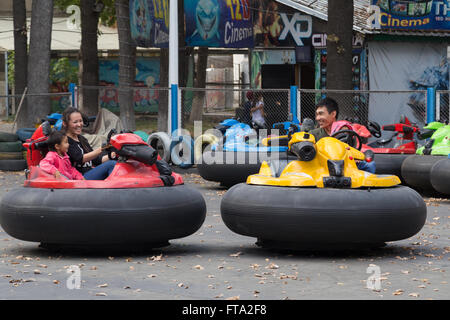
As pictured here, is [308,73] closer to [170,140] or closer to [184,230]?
[170,140]

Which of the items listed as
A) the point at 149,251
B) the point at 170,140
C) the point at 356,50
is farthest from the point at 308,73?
the point at 149,251

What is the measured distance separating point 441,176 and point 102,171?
6.08 meters

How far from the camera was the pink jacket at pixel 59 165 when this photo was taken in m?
8.86

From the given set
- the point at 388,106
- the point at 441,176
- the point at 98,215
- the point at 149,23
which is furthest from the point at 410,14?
the point at 98,215

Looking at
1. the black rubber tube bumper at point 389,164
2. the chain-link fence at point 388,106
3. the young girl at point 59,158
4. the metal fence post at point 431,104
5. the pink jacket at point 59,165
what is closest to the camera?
the pink jacket at point 59,165

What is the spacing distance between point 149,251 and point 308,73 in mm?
20311

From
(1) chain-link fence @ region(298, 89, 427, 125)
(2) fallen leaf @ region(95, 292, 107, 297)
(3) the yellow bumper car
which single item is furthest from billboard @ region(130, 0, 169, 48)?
(2) fallen leaf @ region(95, 292, 107, 297)

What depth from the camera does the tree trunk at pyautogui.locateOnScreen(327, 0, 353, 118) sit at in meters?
19.3

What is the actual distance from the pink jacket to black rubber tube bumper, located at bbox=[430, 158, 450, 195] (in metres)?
6.18

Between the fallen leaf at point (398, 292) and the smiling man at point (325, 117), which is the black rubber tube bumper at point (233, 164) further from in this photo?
the fallen leaf at point (398, 292)

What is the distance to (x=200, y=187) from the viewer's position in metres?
16.4

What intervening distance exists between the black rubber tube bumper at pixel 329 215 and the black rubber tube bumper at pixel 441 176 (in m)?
5.17

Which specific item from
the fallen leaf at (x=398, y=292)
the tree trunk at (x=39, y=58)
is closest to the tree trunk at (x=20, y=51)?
the tree trunk at (x=39, y=58)

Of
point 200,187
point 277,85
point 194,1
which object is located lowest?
point 200,187
